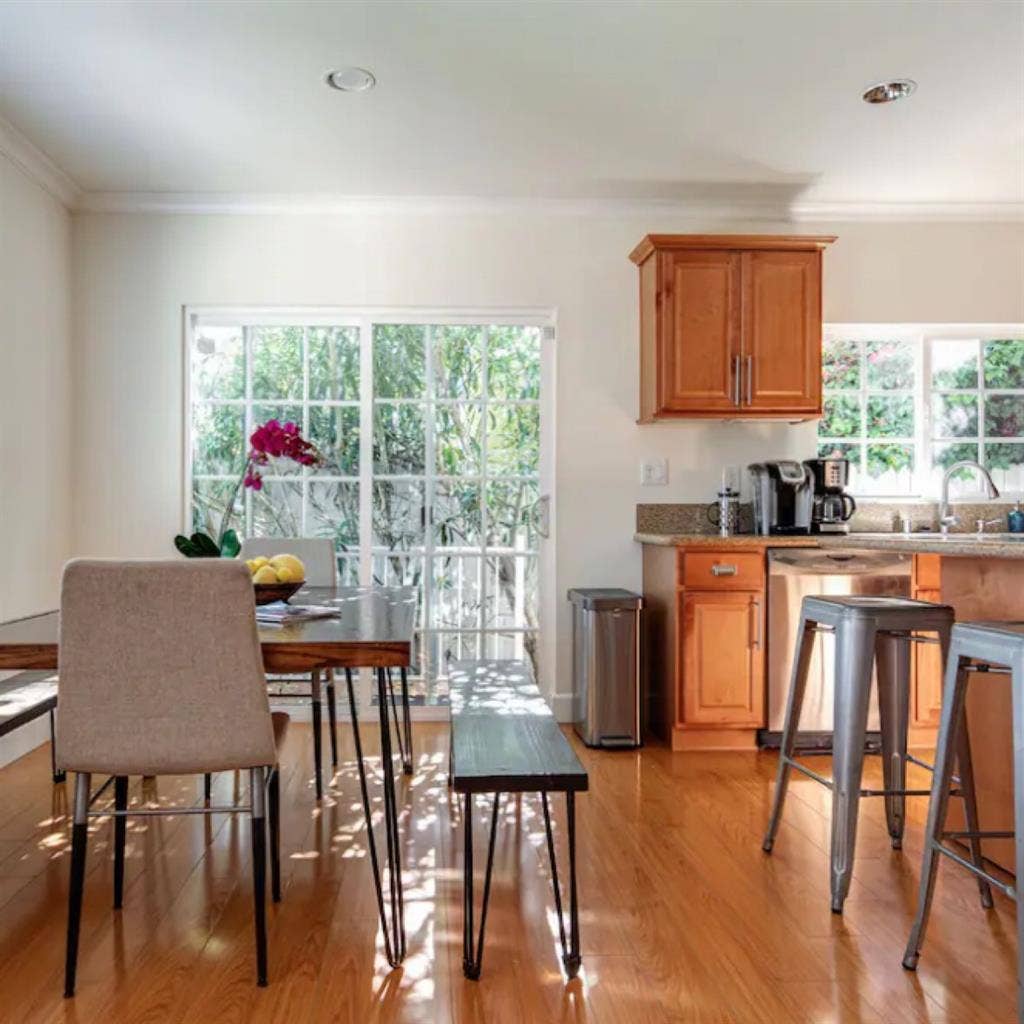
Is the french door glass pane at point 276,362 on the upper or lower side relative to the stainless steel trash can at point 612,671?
upper

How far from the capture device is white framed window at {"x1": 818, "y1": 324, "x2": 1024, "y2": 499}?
468 centimetres

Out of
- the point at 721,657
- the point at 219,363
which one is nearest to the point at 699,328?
the point at 721,657

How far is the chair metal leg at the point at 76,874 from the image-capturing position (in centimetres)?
191

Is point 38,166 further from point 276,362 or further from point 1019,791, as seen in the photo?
point 1019,791

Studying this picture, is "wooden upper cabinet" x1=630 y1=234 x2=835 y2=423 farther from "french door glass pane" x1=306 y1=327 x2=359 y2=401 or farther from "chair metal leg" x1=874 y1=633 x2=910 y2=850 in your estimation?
"chair metal leg" x1=874 y1=633 x2=910 y2=850

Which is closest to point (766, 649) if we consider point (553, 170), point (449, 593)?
point (449, 593)

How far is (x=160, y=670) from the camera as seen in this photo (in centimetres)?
189

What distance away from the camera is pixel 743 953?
2.08 meters

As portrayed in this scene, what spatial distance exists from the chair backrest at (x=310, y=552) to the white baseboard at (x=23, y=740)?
4.06 ft

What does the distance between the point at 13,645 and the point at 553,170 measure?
2996mm

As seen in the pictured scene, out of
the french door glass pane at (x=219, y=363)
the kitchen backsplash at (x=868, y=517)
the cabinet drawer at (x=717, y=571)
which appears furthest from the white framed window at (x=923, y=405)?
the french door glass pane at (x=219, y=363)

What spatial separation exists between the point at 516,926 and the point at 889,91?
9.87 feet

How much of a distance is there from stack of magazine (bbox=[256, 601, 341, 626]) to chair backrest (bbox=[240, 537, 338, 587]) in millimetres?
764

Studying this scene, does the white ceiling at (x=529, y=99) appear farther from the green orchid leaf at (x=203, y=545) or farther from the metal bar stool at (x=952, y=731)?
the metal bar stool at (x=952, y=731)
